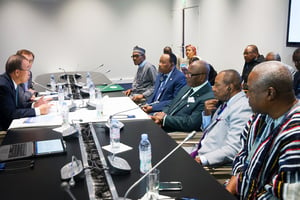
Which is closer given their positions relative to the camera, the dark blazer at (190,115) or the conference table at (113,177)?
the conference table at (113,177)

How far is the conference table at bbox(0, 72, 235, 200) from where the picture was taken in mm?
1325

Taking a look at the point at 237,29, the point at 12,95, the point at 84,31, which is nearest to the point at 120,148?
the point at 12,95

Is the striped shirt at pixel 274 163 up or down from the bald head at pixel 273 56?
down

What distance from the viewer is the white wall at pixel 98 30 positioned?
7.24 meters

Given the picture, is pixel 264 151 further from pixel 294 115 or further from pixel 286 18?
pixel 286 18

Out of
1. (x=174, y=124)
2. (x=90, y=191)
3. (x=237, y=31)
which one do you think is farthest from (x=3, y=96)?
(x=237, y=31)

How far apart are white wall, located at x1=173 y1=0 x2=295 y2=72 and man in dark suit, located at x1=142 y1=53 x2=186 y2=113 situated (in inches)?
64.6

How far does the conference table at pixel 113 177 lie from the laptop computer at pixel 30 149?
4 centimetres

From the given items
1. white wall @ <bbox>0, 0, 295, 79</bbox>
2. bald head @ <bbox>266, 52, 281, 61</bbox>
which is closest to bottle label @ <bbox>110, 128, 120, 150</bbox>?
bald head @ <bbox>266, 52, 281, 61</bbox>

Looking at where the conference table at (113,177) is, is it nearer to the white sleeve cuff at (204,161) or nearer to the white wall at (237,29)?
the white sleeve cuff at (204,161)

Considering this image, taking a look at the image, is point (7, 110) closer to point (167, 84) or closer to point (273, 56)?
point (167, 84)

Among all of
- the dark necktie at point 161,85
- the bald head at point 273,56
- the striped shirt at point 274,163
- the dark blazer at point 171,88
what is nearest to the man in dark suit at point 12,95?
the dark blazer at point 171,88

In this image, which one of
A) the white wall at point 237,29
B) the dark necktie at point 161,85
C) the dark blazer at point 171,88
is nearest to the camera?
the dark blazer at point 171,88

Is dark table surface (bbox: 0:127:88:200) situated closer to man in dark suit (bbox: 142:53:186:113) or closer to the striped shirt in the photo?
the striped shirt
